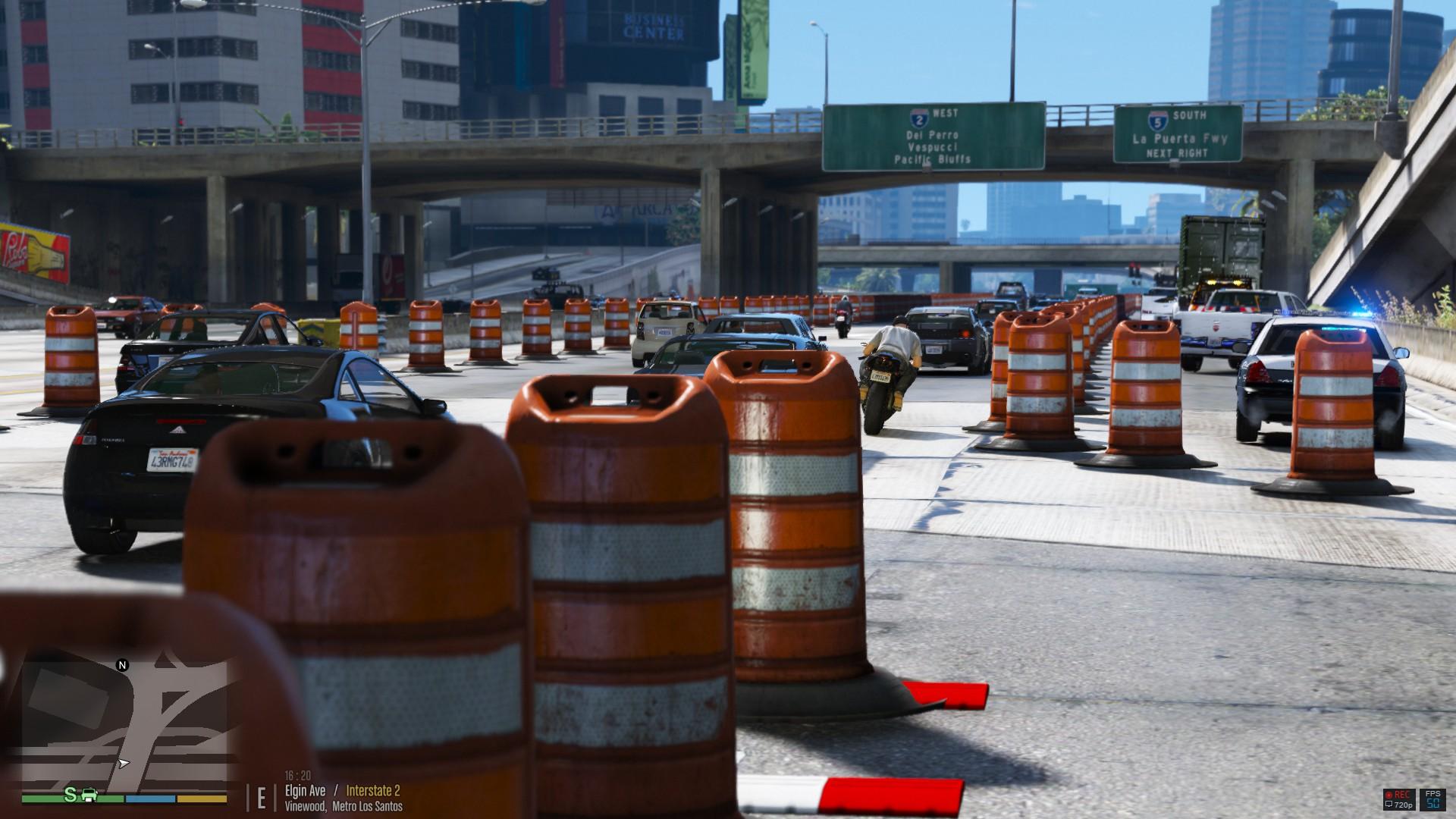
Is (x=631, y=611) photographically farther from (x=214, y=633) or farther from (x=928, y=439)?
(x=928, y=439)

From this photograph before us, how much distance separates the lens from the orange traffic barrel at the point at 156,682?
2.22 m

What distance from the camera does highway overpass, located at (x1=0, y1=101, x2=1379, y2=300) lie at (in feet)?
230

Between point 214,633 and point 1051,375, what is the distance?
618 inches

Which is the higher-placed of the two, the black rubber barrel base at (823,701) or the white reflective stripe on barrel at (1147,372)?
the white reflective stripe on barrel at (1147,372)

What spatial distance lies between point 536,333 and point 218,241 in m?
50.5

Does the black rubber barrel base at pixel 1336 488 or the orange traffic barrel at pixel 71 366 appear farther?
the orange traffic barrel at pixel 71 366

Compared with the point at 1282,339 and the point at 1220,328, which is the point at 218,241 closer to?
the point at 1220,328

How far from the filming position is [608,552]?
470 cm

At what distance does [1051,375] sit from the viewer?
17453mm

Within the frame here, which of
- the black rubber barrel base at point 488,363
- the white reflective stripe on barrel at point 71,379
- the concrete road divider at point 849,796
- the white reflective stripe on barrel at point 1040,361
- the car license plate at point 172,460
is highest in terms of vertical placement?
the white reflective stripe on barrel at point 1040,361

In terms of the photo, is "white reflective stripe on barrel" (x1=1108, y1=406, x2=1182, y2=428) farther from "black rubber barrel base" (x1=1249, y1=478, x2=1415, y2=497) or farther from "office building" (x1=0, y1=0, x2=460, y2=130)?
"office building" (x1=0, y1=0, x2=460, y2=130)

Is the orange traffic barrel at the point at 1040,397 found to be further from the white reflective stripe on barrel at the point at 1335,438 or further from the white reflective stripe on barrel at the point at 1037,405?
the white reflective stripe on barrel at the point at 1335,438

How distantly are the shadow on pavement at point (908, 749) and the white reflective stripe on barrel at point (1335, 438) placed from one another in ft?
26.7

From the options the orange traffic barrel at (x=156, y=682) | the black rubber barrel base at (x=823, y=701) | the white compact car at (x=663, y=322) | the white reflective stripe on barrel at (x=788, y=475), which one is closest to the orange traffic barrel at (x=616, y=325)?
the white compact car at (x=663, y=322)
